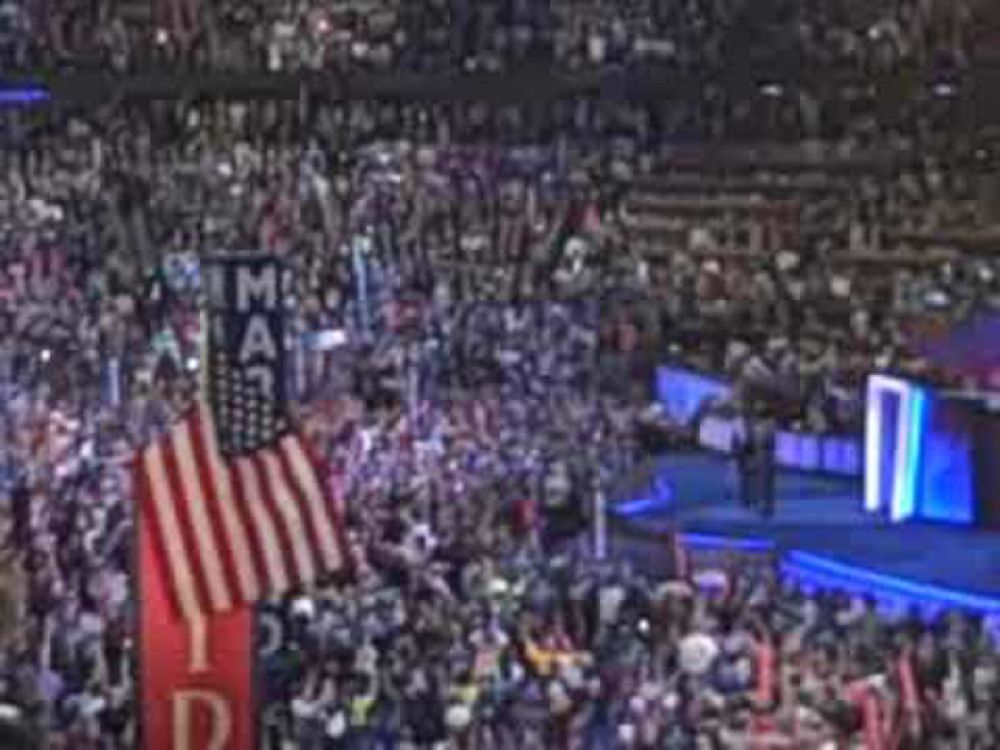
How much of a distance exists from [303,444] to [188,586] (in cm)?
51

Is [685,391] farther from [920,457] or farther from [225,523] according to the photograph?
[225,523]

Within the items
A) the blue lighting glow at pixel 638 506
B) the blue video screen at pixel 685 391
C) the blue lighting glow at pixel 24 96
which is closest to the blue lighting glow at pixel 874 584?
the blue lighting glow at pixel 638 506

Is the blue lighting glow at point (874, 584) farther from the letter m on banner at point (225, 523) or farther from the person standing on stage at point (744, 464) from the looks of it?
the letter m on banner at point (225, 523)

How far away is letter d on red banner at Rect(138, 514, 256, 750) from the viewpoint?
22.1ft

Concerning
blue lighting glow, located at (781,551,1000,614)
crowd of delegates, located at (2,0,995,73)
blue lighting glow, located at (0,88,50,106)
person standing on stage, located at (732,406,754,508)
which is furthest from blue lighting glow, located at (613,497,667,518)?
blue lighting glow, located at (0,88,50,106)

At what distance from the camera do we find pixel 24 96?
128 ft

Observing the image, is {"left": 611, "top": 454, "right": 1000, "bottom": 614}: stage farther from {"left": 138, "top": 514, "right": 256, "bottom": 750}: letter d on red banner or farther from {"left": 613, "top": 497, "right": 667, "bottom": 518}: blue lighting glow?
{"left": 138, "top": 514, "right": 256, "bottom": 750}: letter d on red banner

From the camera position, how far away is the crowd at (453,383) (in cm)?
1509

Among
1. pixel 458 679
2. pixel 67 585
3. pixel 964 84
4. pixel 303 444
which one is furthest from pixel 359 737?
pixel 964 84

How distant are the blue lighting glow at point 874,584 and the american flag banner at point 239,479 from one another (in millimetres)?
13282

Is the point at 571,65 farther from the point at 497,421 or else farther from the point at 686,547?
the point at 686,547

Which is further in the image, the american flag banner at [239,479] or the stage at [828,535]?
the stage at [828,535]

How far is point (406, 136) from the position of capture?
38.1 meters

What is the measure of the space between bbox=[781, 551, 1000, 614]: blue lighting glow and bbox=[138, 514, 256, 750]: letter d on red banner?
13.9 meters
